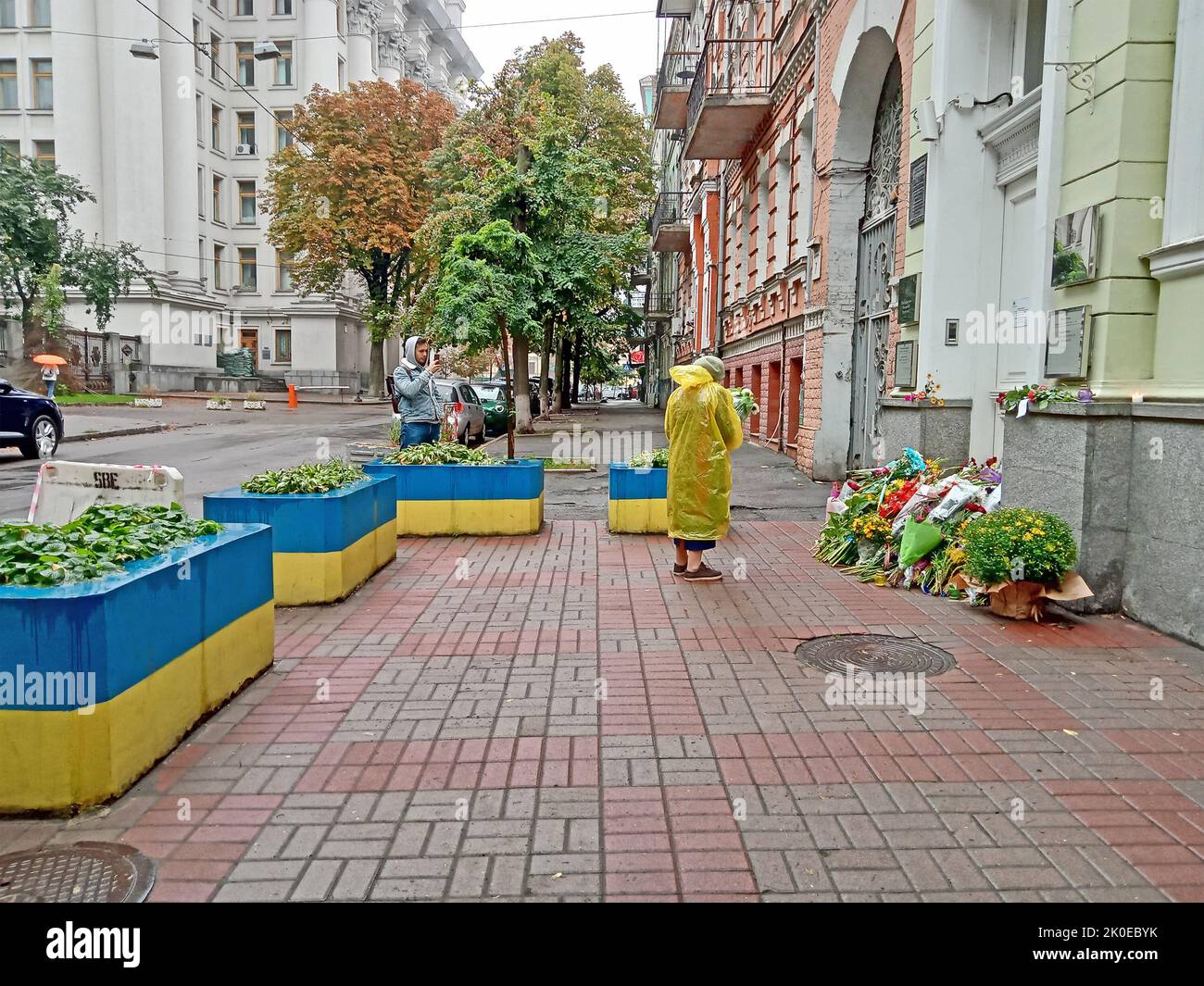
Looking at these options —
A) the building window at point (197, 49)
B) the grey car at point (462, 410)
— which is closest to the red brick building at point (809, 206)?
the grey car at point (462, 410)

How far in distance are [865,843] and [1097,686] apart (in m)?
2.26

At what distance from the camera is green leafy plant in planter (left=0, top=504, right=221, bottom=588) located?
11.8 ft

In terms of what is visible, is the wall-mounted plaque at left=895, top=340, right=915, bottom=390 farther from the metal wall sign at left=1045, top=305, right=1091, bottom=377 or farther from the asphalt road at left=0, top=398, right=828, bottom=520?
the metal wall sign at left=1045, top=305, right=1091, bottom=377

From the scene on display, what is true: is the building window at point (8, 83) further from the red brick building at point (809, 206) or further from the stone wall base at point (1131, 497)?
the stone wall base at point (1131, 497)

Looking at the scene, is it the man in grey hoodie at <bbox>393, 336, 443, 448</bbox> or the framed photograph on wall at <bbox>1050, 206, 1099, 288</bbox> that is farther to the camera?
the man in grey hoodie at <bbox>393, 336, 443, 448</bbox>

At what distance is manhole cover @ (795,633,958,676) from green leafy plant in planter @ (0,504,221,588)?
3355mm

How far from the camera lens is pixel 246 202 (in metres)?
48.5

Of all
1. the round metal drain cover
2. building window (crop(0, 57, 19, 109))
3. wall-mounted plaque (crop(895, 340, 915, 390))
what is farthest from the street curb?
building window (crop(0, 57, 19, 109))

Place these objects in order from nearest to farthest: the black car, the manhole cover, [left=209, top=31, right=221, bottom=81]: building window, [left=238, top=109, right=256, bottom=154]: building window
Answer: the manhole cover, the black car, [left=209, top=31, right=221, bottom=81]: building window, [left=238, top=109, right=256, bottom=154]: building window

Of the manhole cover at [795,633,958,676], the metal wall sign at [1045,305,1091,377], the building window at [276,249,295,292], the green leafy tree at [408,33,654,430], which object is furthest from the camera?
the building window at [276,249,295,292]

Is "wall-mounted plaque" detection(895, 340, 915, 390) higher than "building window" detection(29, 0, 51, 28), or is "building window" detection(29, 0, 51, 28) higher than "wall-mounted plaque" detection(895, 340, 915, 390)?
"building window" detection(29, 0, 51, 28)

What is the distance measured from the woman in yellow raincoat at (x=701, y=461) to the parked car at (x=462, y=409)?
12.3m

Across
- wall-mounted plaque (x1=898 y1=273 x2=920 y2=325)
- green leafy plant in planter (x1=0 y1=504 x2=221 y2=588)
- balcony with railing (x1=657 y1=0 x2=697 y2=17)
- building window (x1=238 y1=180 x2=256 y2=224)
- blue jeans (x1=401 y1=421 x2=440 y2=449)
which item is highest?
balcony with railing (x1=657 y1=0 x2=697 y2=17)

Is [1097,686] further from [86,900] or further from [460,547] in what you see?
[460,547]
